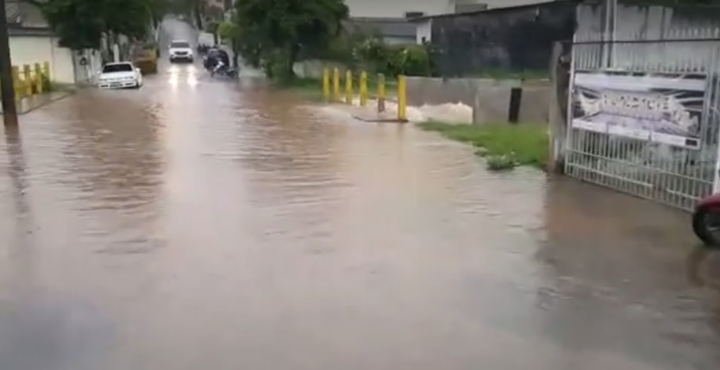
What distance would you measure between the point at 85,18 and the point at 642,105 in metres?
40.3

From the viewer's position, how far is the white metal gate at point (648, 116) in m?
9.59

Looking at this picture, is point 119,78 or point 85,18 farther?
point 85,18

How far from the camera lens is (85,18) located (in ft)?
150

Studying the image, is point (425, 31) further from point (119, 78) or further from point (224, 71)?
point (224, 71)

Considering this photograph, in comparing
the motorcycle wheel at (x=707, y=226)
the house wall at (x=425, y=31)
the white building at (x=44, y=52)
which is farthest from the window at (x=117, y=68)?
the motorcycle wheel at (x=707, y=226)

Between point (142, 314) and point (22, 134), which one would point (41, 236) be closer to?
point (142, 314)

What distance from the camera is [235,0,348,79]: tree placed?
41.5 m

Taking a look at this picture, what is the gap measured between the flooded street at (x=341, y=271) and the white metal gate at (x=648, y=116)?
15.6 inches

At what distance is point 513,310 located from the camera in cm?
644

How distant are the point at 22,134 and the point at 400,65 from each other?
20.9 m

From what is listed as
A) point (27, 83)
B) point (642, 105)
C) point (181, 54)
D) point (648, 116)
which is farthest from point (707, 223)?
point (181, 54)

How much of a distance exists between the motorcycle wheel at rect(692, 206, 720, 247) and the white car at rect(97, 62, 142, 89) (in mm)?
36376

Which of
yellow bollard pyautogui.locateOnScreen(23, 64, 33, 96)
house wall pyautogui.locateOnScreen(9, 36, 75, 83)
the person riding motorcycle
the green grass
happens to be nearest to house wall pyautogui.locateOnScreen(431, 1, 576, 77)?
the green grass

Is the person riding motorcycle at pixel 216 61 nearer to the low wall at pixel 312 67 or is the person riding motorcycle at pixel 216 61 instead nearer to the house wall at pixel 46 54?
the house wall at pixel 46 54
